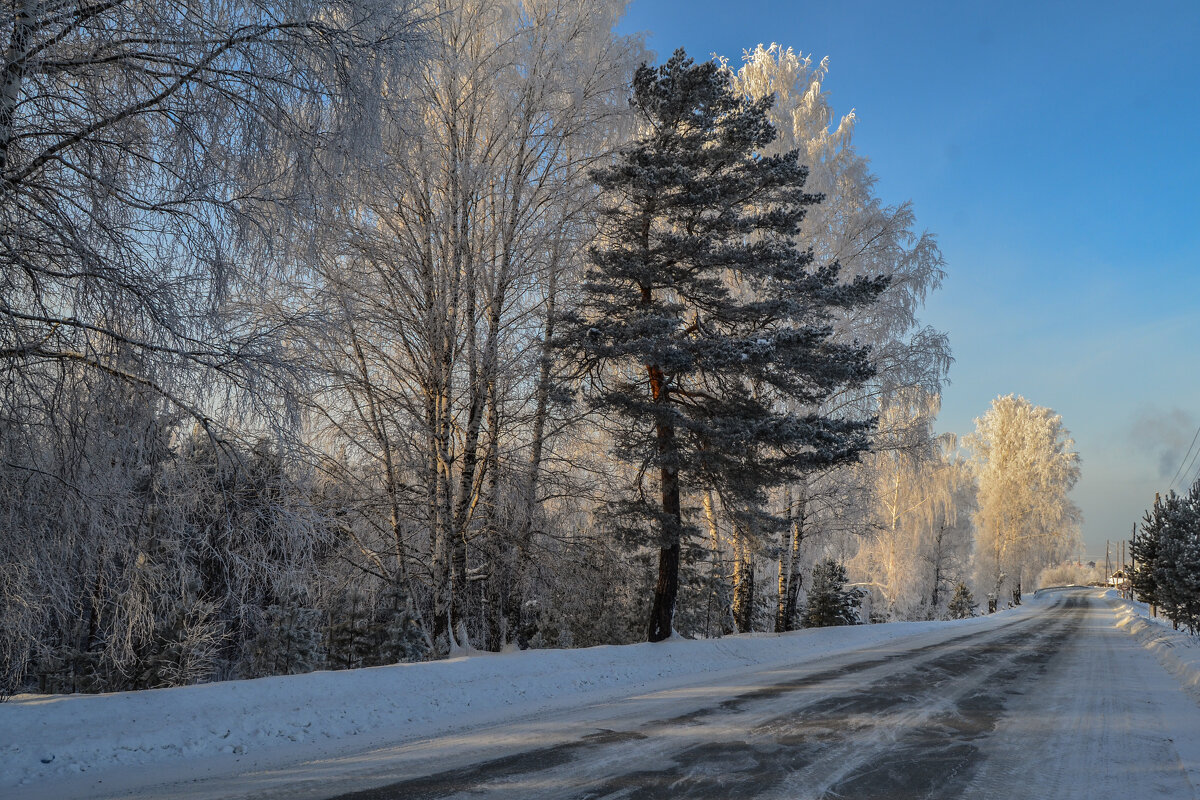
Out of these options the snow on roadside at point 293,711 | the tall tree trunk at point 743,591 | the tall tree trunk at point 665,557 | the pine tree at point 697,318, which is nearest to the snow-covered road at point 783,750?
the snow on roadside at point 293,711

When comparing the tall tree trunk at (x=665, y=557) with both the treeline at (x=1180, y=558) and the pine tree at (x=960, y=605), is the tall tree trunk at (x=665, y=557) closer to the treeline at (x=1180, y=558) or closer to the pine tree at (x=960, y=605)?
the treeline at (x=1180, y=558)

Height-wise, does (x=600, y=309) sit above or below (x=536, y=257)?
below

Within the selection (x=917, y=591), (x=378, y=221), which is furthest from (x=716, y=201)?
(x=917, y=591)

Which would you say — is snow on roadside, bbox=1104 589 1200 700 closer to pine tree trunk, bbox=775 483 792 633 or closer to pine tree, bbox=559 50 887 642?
pine tree, bbox=559 50 887 642

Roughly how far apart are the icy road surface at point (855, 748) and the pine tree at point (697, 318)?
11.9 feet

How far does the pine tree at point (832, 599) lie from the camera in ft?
76.6

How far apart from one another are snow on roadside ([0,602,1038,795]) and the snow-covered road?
159mm

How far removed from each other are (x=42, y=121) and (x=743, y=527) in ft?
35.5

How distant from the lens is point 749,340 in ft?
36.1

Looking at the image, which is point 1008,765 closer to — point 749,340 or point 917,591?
point 749,340

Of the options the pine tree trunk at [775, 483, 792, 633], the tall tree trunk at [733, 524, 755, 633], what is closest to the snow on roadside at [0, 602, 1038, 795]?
the tall tree trunk at [733, 524, 755, 633]

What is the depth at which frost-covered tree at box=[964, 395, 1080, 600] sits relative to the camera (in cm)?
5000

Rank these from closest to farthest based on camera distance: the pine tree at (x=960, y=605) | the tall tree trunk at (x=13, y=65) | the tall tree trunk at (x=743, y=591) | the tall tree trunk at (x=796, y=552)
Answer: the tall tree trunk at (x=13, y=65), the tall tree trunk at (x=743, y=591), the tall tree trunk at (x=796, y=552), the pine tree at (x=960, y=605)

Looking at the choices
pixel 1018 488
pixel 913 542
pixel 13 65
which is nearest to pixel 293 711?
pixel 13 65
